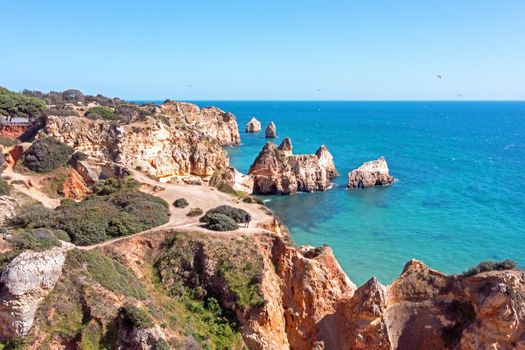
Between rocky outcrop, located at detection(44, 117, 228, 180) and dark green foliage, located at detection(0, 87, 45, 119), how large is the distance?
10.1 metres

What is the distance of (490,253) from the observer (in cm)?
4050

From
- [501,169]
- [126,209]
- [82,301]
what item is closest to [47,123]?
[126,209]

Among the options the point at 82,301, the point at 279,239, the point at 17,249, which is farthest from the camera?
the point at 279,239

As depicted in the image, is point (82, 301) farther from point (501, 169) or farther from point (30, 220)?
point (501, 169)

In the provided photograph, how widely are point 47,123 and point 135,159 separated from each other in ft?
34.9

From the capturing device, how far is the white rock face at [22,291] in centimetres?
1797

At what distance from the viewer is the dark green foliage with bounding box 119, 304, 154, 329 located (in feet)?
60.6

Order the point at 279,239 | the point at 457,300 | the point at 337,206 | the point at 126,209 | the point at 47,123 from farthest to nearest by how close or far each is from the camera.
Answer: the point at 337,206 → the point at 47,123 → the point at 126,209 → the point at 279,239 → the point at 457,300

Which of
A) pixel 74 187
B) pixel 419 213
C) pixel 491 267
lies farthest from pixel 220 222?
pixel 419 213

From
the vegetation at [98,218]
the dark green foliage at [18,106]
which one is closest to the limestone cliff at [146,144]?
the dark green foliage at [18,106]

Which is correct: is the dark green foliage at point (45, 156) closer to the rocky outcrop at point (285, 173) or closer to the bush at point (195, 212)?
the bush at point (195, 212)

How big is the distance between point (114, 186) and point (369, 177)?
1639 inches

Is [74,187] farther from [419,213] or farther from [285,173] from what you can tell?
[419,213]

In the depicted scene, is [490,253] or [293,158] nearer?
[490,253]
